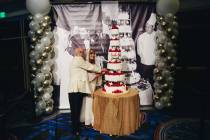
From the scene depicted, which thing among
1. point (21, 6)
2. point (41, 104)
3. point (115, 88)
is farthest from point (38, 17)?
point (21, 6)

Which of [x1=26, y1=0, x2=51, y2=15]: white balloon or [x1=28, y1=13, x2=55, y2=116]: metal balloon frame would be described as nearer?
[x1=26, y1=0, x2=51, y2=15]: white balloon

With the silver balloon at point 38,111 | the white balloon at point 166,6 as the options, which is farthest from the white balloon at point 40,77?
the white balloon at point 166,6

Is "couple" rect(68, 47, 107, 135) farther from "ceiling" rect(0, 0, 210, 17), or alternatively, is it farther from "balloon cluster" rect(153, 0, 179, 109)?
"ceiling" rect(0, 0, 210, 17)

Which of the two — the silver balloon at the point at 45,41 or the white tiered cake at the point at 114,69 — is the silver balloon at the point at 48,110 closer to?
the silver balloon at the point at 45,41

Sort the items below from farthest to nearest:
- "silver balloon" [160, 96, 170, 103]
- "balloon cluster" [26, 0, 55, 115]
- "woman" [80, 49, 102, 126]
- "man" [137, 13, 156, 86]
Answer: "man" [137, 13, 156, 86]
"silver balloon" [160, 96, 170, 103]
"balloon cluster" [26, 0, 55, 115]
"woman" [80, 49, 102, 126]

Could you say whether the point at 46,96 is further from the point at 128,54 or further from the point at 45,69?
the point at 128,54

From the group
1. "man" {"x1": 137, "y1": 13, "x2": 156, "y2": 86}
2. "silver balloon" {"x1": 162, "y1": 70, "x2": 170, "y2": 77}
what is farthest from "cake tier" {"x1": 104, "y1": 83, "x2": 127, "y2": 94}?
"man" {"x1": 137, "y1": 13, "x2": 156, "y2": 86}

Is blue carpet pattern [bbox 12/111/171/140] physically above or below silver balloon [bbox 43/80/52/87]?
below

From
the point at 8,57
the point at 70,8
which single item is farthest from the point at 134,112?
the point at 8,57

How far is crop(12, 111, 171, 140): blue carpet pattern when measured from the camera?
6.39 metres

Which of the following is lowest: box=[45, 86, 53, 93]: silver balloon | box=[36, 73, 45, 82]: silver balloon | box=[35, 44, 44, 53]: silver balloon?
box=[45, 86, 53, 93]: silver balloon

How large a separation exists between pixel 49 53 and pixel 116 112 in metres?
2.80

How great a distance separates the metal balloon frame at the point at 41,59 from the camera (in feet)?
24.5

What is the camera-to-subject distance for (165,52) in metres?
8.00
